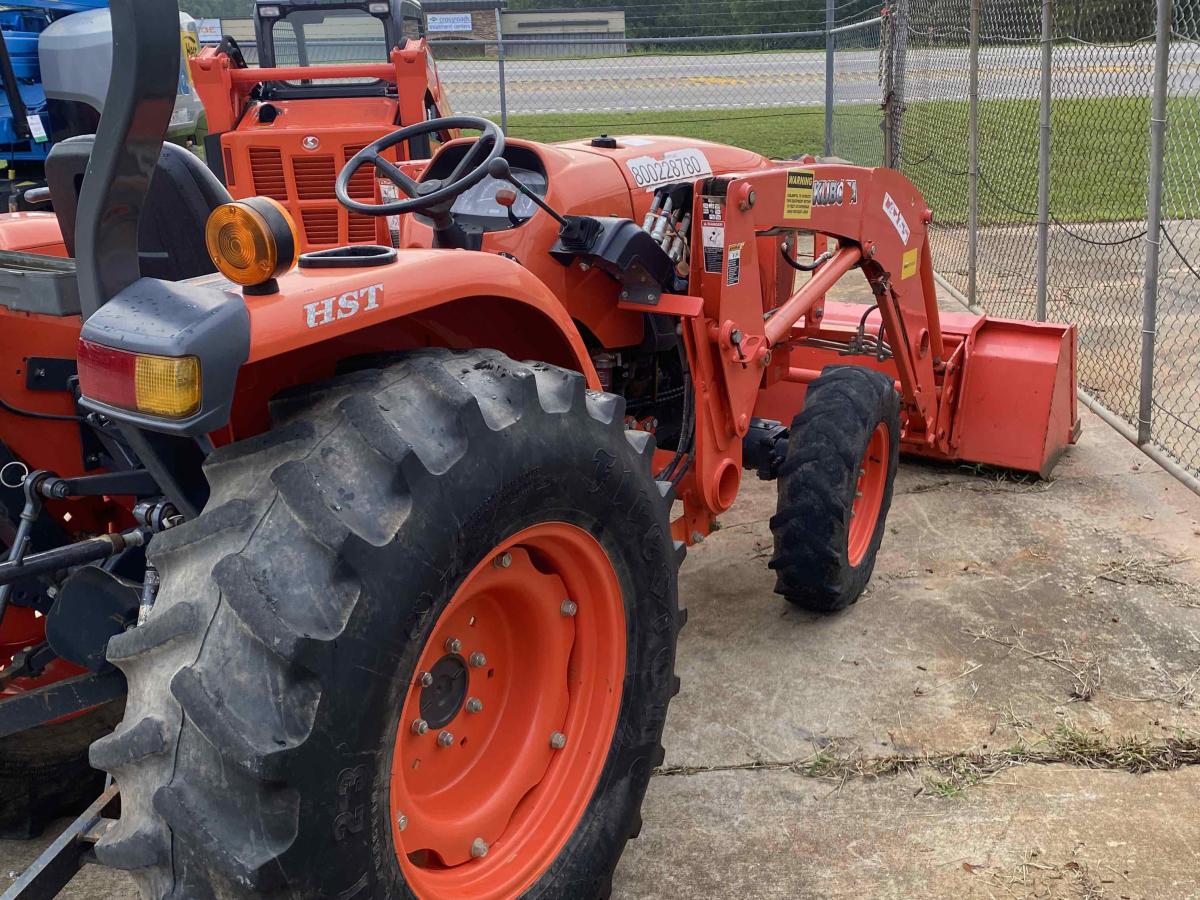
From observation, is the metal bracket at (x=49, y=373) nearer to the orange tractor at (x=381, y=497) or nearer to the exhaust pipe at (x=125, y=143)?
the orange tractor at (x=381, y=497)

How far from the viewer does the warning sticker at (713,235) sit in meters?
3.12

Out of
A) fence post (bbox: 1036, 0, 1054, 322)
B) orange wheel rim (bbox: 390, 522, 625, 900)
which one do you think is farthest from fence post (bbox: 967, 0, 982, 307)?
orange wheel rim (bbox: 390, 522, 625, 900)

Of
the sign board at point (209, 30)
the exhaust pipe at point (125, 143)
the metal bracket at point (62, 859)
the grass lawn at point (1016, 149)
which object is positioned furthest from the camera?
the sign board at point (209, 30)

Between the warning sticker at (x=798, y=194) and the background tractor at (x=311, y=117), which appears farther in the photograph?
the background tractor at (x=311, y=117)

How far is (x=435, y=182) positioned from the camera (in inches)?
120

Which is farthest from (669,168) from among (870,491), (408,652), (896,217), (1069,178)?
(1069,178)

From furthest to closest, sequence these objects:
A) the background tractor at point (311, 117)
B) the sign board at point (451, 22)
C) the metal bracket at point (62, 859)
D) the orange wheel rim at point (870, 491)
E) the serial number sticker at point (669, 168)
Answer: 1. the sign board at point (451, 22)
2. the background tractor at point (311, 117)
3. the orange wheel rim at point (870, 491)
4. the serial number sticker at point (669, 168)
5. the metal bracket at point (62, 859)

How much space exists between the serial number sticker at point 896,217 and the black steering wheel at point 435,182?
67.5 inches

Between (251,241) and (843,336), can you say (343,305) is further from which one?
(843,336)

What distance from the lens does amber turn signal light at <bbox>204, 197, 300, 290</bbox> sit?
5.55 feet

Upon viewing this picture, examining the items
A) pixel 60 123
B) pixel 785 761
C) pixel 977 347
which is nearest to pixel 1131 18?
pixel 977 347

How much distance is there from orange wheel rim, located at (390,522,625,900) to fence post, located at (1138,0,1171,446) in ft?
12.2

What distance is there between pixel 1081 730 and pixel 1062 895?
719mm

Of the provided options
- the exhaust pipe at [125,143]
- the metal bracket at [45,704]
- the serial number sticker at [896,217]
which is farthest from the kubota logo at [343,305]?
the serial number sticker at [896,217]
